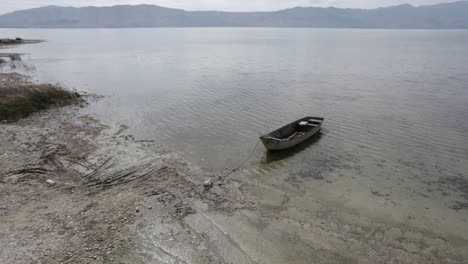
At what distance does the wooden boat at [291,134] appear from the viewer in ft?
60.2

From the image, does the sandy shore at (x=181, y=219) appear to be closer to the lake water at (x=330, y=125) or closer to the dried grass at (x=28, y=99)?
the lake water at (x=330, y=125)

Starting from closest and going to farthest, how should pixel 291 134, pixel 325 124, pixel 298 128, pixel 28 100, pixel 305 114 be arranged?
pixel 291 134 → pixel 298 128 → pixel 325 124 → pixel 28 100 → pixel 305 114

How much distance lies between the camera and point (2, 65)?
171ft

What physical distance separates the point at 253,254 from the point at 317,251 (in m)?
2.23

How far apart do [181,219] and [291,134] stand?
12.0 m

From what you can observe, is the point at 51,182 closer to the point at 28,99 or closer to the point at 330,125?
the point at 28,99

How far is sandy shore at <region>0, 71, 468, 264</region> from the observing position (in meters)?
10.2

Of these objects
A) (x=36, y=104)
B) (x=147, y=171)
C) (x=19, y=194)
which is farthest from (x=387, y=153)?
(x=36, y=104)

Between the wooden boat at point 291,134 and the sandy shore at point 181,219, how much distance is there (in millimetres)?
2845

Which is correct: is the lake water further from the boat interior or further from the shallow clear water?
the boat interior

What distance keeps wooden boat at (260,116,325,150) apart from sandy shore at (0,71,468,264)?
2845 mm

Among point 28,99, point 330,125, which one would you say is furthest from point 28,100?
point 330,125

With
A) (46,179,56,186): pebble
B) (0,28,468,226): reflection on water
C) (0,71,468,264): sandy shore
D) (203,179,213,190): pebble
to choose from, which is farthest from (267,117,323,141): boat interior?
(46,179,56,186): pebble

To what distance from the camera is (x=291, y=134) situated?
862 inches
